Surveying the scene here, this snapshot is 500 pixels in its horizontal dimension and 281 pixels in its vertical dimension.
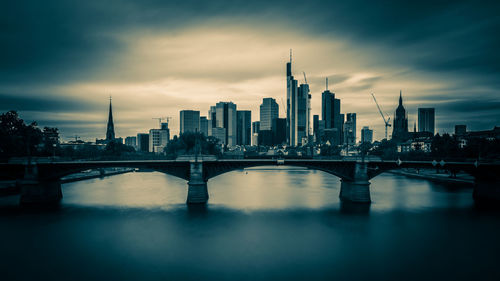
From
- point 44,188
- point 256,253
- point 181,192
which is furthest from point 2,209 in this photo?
point 256,253

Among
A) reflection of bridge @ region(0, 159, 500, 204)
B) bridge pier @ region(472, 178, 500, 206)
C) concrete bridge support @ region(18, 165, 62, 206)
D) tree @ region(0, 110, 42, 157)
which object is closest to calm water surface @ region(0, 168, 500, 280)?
bridge pier @ region(472, 178, 500, 206)

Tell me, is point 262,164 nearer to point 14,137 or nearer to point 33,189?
point 33,189

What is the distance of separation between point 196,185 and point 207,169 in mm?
2814

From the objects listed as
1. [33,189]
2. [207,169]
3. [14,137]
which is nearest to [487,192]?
[207,169]

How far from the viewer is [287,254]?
27.8 meters

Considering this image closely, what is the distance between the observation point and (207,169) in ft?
153

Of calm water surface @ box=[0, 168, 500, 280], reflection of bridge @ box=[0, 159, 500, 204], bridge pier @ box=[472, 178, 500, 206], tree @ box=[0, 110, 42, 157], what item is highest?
tree @ box=[0, 110, 42, 157]

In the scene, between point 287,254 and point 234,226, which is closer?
point 287,254

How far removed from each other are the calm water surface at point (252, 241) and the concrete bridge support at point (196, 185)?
69.6 inches

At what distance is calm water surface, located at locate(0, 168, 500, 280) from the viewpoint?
24.3 meters

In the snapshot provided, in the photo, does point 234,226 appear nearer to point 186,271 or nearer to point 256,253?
point 256,253

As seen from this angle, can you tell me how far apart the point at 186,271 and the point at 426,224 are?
28871 millimetres

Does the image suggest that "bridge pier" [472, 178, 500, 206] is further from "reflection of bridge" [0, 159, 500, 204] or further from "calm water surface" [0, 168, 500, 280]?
"calm water surface" [0, 168, 500, 280]

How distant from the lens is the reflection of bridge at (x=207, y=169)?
149ft
